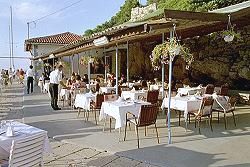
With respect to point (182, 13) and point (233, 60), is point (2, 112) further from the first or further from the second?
point (233, 60)

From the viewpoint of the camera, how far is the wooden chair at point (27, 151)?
3611 mm

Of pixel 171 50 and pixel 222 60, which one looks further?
pixel 222 60

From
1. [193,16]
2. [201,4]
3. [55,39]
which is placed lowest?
[193,16]

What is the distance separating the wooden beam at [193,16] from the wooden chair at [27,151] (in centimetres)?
299

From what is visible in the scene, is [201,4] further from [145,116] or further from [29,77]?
[145,116]

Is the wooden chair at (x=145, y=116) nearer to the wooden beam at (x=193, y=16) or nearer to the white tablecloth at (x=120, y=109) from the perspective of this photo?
the white tablecloth at (x=120, y=109)

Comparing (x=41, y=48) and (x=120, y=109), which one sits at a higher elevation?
(x=41, y=48)

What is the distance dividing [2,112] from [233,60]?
9137 mm

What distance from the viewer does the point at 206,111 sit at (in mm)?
7426

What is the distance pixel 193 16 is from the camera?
6.01 metres

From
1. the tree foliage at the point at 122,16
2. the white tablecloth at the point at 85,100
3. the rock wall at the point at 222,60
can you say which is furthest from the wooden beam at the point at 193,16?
the tree foliage at the point at 122,16

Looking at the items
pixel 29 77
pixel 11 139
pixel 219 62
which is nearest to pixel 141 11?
pixel 29 77

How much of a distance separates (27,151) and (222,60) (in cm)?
1087

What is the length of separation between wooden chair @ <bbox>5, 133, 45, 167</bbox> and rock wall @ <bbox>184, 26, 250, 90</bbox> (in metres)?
9.86
